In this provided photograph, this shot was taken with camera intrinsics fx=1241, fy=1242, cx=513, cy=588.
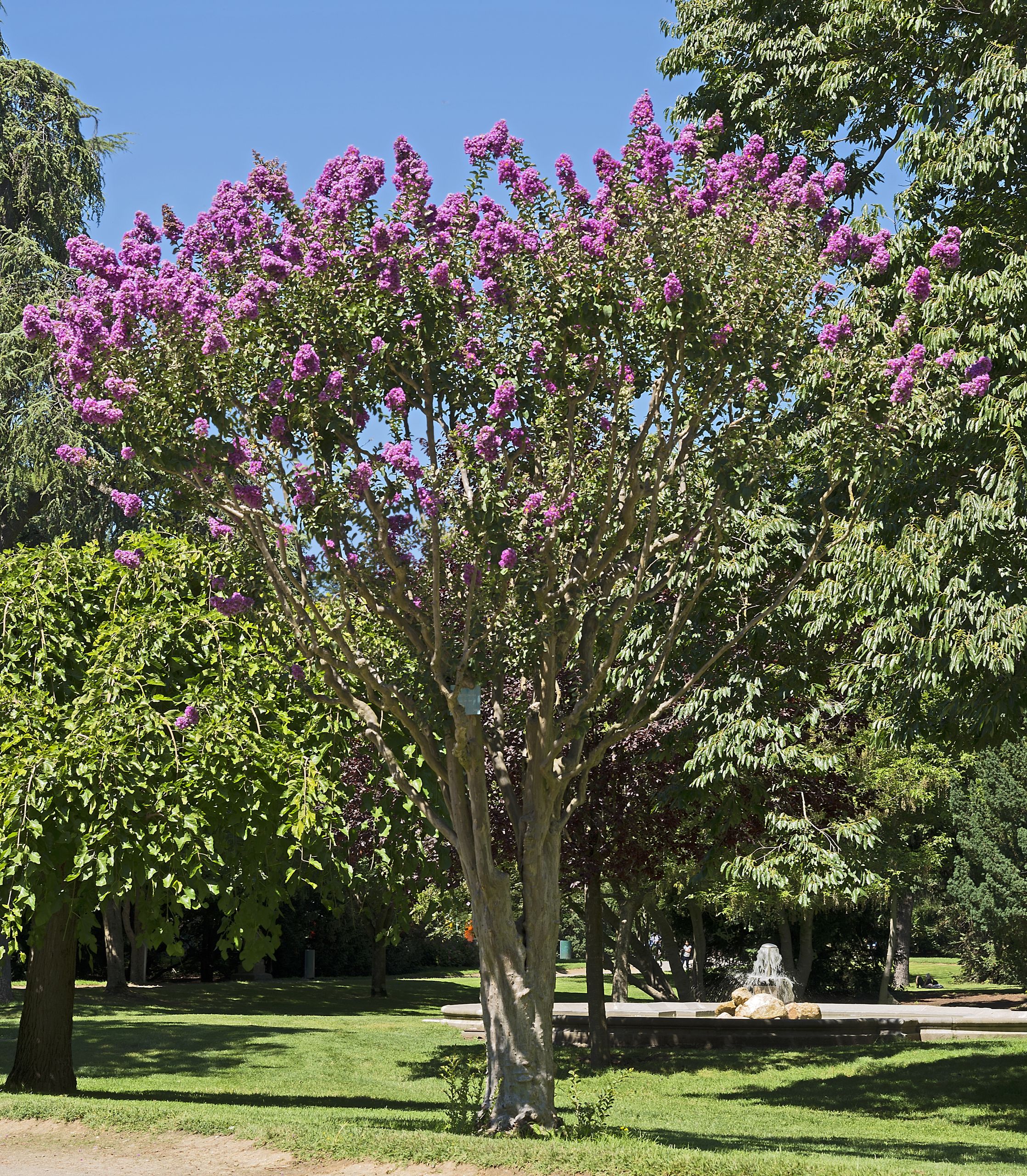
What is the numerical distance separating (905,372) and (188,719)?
6094mm

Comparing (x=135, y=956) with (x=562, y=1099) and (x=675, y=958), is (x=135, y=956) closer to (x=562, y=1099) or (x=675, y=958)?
(x=675, y=958)

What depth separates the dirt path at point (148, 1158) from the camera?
7539mm

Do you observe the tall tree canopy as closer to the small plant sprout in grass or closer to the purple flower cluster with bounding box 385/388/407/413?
the purple flower cluster with bounding box 385/388/407/413

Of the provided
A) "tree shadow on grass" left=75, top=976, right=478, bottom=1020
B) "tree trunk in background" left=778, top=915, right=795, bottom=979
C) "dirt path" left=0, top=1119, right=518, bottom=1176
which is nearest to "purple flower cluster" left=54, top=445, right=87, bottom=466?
"dirt path" left=0, top=1119, right=518, bottom=1176

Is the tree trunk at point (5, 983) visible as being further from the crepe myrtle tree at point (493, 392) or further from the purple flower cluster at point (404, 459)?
the purple flower cluster at point (404, 459)

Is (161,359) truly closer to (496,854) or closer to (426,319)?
(426,319)

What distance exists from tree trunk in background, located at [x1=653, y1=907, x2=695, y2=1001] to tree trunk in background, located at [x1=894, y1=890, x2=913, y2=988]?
5.72 m

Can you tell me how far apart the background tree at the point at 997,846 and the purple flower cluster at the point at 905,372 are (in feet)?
53.2

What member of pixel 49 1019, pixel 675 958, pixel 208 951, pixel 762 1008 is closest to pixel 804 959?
pixel 675 958

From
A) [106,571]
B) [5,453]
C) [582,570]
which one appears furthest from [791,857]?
[5,453]

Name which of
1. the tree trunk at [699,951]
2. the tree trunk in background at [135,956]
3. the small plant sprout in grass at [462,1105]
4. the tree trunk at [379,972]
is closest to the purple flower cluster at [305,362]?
the small plant sprout in grass at [462,1105]

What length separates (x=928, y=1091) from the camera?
14.5 m

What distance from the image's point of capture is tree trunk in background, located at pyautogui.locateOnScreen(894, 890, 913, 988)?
32469mm

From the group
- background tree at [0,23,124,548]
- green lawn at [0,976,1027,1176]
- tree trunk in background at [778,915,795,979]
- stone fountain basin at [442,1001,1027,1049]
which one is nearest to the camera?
green lawn at [0,976,1027,1176]
